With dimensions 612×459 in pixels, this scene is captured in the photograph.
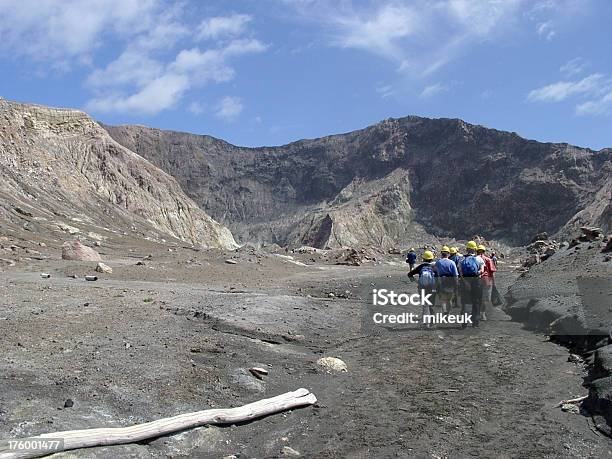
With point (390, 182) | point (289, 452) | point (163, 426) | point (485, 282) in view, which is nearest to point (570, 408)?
point (289, 452)

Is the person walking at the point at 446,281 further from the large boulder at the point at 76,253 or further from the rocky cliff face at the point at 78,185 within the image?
the rocky cliff face at the point at 78,185

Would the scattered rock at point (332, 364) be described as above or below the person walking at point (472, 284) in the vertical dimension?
below

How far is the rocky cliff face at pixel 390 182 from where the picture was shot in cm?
9925

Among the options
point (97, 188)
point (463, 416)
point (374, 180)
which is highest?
point (374, 180)

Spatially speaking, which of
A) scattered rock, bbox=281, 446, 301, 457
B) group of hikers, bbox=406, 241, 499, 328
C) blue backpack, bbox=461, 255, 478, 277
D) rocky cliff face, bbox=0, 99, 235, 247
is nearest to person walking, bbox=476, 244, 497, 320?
group of hikers, bbox=406, 241, 499, 328

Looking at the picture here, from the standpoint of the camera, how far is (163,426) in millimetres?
5918

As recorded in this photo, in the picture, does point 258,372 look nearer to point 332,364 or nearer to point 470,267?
point 332,364

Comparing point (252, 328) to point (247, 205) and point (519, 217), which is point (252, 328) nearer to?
point (519, 217)

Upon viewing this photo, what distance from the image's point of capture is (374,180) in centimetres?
12512

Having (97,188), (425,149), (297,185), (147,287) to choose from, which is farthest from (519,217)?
(147,287)

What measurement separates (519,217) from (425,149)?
29.0 meters

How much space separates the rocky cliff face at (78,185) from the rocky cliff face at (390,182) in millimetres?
35511

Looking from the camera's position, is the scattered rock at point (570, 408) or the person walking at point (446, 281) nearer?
the scattered rock at point (570, 408)

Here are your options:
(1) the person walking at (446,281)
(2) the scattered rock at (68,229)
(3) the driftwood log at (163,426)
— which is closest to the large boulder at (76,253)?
(2) the scattered rock at (68,229)
